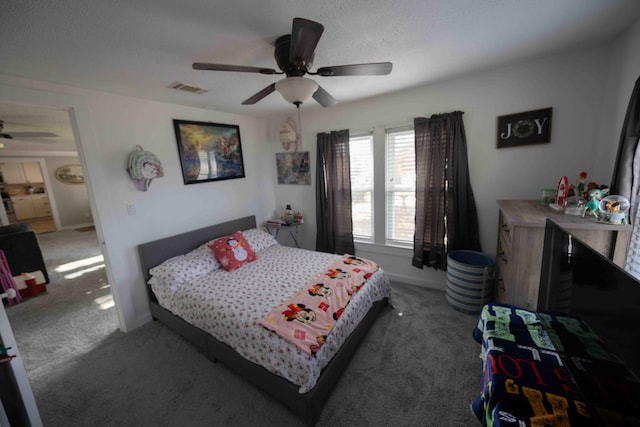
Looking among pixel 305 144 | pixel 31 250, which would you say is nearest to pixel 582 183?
pixel 305 144

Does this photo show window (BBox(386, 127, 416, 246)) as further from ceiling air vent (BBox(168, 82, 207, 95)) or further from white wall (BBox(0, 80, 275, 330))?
white wall (BBox(0, 80, 275, 330))

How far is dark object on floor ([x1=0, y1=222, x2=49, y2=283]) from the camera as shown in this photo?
326 centimetres

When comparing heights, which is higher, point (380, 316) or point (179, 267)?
point (179, 267)

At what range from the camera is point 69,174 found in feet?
22.7

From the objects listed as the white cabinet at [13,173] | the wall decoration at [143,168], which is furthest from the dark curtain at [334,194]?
the white cabinet at [13,173]

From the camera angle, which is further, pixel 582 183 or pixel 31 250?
pixel 31 250

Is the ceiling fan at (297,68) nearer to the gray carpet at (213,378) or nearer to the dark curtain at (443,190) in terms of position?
the dark curtain at (443,190)

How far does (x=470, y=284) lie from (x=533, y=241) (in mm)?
853

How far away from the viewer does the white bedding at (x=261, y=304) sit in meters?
1.51

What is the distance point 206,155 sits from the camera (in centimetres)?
302

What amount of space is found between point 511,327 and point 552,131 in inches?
73.0

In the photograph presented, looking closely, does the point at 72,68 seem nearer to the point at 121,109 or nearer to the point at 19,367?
the point at 121,109

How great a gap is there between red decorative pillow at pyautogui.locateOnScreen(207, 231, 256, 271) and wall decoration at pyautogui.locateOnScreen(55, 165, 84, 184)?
7431mm

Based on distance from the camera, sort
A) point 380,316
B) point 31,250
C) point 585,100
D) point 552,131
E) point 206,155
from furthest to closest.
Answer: point 31,250
point 206,155
point 380,316
point 552,131
point 585,100
